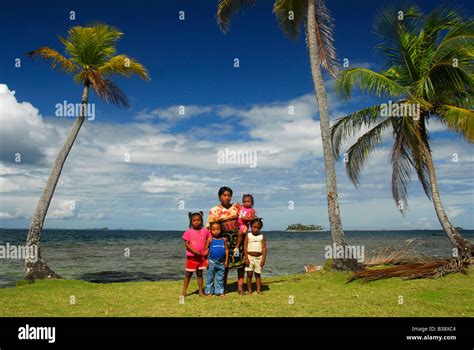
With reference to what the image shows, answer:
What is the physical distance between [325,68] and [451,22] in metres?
4.89

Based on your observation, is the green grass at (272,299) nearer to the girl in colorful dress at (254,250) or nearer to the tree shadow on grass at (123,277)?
the girl in colorful dress at (254,250)

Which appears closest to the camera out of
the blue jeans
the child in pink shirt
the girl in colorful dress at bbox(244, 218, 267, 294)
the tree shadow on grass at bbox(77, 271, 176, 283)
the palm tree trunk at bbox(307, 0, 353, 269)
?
the child in pink shirt

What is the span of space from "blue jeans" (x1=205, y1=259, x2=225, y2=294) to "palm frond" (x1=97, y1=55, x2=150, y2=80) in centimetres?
873

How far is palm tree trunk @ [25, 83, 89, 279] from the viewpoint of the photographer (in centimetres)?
1338

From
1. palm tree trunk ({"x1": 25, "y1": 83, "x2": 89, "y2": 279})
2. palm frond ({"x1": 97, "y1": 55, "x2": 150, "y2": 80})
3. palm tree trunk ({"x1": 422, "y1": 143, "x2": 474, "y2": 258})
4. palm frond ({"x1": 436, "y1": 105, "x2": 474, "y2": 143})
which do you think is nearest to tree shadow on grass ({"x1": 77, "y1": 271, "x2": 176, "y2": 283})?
palm tree trunk ({"x1": 25, "y1": 83, "x2": 89, "y2": 279})

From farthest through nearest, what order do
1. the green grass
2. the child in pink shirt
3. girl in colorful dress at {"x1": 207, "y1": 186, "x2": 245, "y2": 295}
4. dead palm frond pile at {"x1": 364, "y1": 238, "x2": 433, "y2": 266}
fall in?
dead palm frond pile at {"x1": 364, "y1": 238, "x2": 433, "y2": 266}
girl in colorful dress at {"x1": 207, "y1": 186, "x2": 245, "y2": 295}
the child in pink shirt
the green grass

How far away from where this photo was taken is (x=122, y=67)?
15.1m

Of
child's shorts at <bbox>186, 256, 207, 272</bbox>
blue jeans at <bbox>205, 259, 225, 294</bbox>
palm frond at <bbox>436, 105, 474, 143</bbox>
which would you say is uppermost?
palm frond at <bbox>436, 105, 474, 143</bbox>

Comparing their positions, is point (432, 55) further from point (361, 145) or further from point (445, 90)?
point (361, 145)

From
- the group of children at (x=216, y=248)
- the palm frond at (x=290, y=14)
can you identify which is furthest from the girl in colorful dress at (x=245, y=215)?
the palm frond at (x=290, y=14)

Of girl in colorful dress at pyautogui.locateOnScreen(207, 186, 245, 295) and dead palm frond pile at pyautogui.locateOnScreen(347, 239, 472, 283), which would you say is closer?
girl in colorful dress at pyautogui.locateOnScreen(207, 186, 245, 295)

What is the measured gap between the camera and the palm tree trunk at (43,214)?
13375 millimetres

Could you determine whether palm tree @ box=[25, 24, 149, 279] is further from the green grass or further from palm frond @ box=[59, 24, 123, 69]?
the green grass

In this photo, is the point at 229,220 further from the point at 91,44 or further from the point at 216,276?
the point at 91,44
